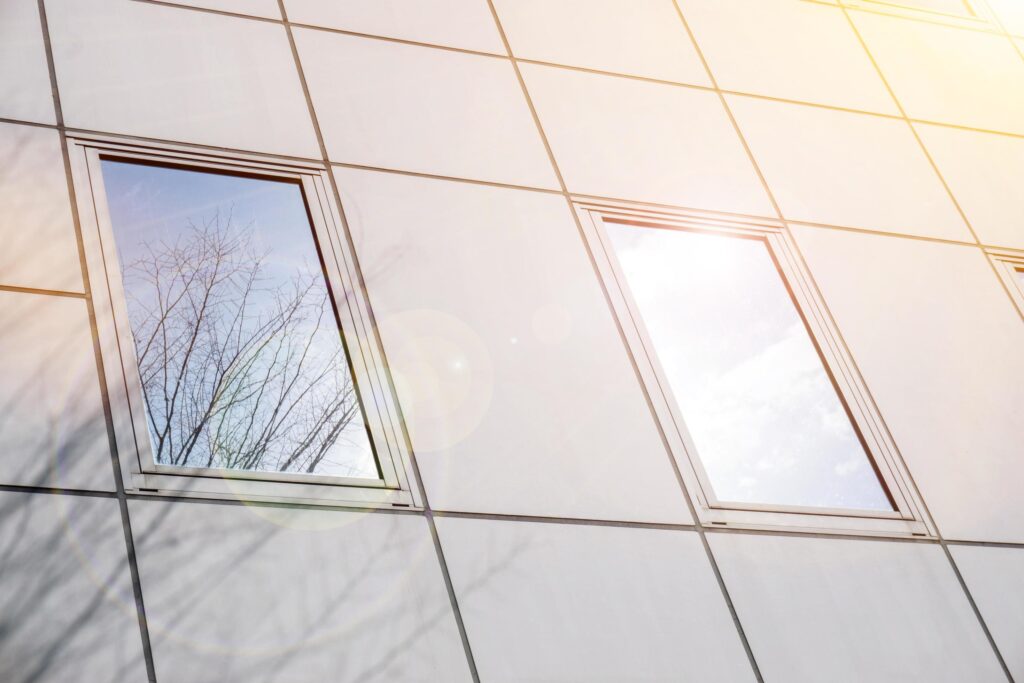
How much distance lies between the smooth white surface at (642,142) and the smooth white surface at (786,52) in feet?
2.42

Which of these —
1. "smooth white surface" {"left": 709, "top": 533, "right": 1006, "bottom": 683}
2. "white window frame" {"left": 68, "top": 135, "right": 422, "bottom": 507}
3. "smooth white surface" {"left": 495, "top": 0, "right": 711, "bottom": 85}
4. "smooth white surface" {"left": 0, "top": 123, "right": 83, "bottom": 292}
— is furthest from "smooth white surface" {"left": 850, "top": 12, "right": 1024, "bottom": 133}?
"smooth white surface" {"left": 0, "top": 123, "right": 83, "bottom": 292}

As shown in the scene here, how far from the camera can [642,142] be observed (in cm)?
827

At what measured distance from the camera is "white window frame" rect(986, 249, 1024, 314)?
874 centimetres

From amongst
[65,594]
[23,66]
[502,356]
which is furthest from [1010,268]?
[65,594]

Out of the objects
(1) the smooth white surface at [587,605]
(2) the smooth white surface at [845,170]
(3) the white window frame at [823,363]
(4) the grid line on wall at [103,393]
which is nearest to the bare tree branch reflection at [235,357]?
(4) the grid line on wall at [103,393]

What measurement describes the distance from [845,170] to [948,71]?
7.89 ft

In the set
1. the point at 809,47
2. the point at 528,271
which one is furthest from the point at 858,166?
the point at 528,271

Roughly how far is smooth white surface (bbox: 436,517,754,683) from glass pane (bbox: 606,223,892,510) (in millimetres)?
847

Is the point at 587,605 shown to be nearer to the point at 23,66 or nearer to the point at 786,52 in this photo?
the point at 23,66

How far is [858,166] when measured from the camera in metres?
9.08

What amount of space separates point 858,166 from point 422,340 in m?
4.49

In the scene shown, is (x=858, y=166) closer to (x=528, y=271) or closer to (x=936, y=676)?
(x=528, y=271)

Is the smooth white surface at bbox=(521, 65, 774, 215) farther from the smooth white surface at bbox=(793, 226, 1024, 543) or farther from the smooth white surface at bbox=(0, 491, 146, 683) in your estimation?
the smooth white surface at bbox=(0, 491, 146, 683)

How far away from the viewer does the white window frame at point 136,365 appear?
17.2 ft
